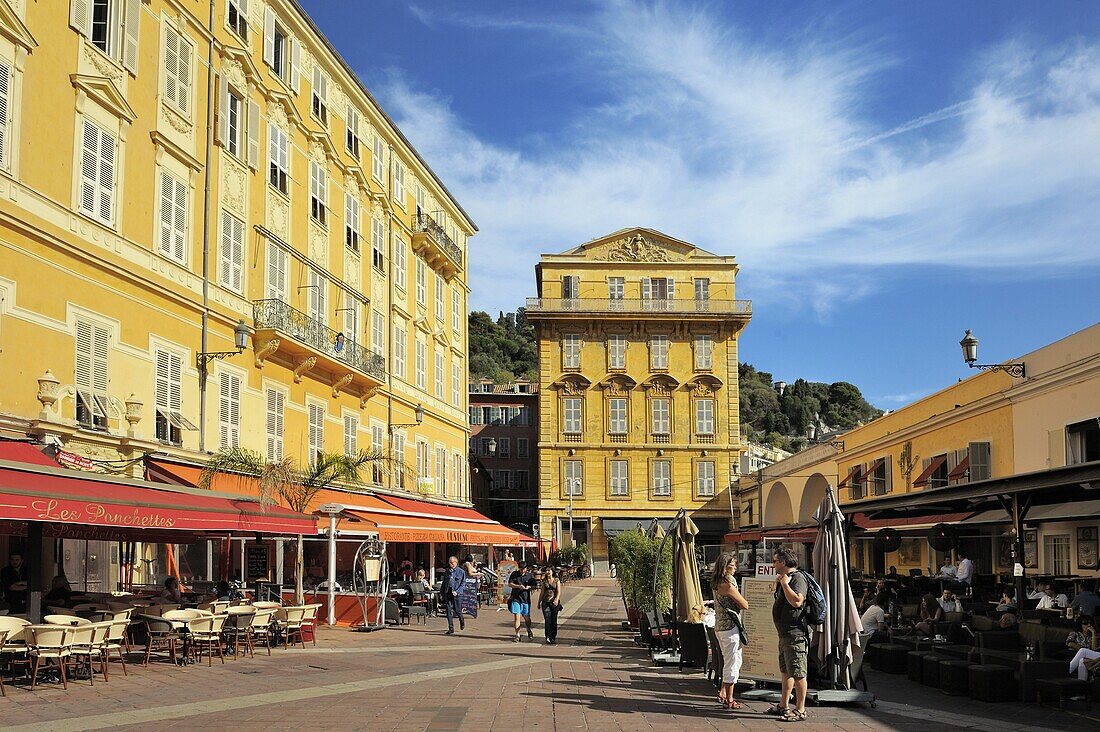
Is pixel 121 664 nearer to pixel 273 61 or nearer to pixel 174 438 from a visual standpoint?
pixel 174 438

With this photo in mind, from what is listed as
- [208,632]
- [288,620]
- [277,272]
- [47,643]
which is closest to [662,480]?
[277,272]

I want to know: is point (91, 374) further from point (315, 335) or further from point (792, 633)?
point (792, 633)

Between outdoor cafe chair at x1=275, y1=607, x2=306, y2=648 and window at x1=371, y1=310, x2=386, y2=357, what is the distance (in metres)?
15.3

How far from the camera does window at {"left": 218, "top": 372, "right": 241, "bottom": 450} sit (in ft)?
76.1

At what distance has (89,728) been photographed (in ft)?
33.1

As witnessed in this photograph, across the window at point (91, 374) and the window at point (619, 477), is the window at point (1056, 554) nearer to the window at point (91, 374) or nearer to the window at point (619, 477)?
the window at point (91, 374)

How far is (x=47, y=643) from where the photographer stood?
41.1 feet

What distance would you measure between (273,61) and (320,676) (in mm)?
17545

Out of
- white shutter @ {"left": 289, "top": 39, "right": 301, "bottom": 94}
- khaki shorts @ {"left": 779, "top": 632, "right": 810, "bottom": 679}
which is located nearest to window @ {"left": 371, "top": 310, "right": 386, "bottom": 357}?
white shutter @ {"left": 289, "top": 39, "right": 301, "bottom": 94}

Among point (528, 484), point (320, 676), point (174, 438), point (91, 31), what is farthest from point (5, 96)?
point (528, 484)

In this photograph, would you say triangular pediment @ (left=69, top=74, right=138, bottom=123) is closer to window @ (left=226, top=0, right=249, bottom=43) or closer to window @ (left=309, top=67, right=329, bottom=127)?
window @ (left=226, top=0, right=249, bottom=43)

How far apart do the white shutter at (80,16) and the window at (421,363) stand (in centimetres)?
1964

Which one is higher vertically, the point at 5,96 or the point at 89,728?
the point at 5,96

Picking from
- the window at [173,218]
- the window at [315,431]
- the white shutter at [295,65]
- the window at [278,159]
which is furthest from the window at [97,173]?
the window at [315,431]
